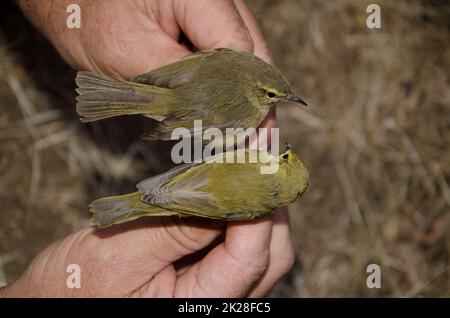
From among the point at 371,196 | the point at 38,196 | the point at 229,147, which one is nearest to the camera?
the point at 229,147

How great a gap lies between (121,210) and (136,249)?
36 cm

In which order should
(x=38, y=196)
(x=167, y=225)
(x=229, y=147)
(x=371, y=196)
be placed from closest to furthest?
(x=167, y=225) < (x=229, y=147) < (x=38, y=196) < (x=371, y=196)

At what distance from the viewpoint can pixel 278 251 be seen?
4168 millimetres

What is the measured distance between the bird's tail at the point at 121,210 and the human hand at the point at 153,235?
25cm

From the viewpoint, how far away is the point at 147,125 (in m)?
5.25

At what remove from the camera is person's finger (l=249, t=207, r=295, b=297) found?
163 inches

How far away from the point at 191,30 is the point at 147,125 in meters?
1.44

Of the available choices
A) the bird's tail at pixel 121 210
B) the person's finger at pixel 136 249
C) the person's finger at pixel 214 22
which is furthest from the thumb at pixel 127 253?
the person's finger at pixel 214 22

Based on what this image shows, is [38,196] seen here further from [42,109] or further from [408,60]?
[408,60]

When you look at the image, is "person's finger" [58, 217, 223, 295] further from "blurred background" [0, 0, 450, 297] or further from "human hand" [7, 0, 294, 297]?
"blurred background" [0, 0, 450, 297]

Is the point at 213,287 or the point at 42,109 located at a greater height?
the point at 42,109

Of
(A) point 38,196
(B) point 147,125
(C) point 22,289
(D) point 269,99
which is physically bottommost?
(C) point 22,289

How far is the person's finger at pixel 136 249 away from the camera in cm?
371

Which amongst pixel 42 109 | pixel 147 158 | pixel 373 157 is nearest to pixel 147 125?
pixel 147 158
